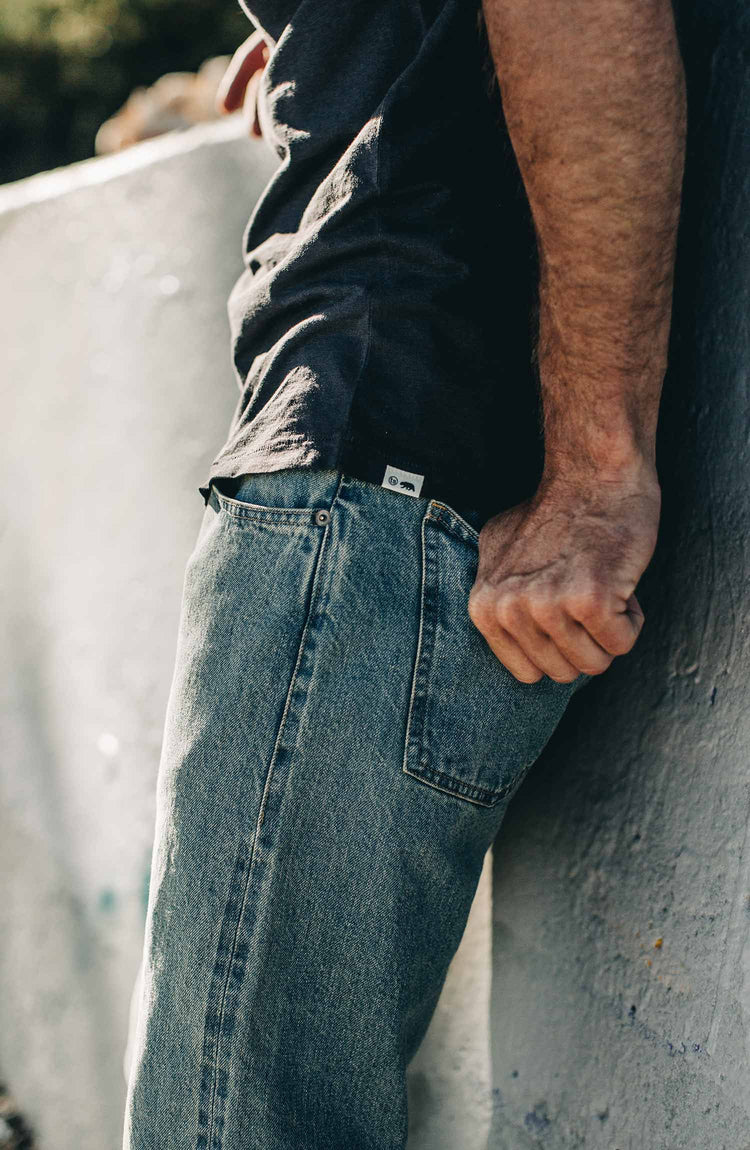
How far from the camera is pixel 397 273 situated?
3.01ft

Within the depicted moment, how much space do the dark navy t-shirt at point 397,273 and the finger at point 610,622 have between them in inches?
6.8

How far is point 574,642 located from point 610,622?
0.13 ft

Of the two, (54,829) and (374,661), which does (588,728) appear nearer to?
(374,661)

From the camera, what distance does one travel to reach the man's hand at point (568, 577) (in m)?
0.84

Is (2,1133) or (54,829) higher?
(54,829)

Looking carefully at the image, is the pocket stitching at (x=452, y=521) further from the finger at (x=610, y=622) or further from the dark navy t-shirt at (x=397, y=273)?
the finger at (x=610, y=622)

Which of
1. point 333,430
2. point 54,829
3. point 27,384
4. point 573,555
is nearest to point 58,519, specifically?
point 27,384

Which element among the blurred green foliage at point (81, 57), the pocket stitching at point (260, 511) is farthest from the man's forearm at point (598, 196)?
the blurred green foliage at point (81, 57)

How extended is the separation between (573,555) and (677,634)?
23 centimetres

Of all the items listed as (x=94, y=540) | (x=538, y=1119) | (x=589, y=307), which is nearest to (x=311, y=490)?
(x=589, y=307)

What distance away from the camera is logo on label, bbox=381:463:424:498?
2.94 ft

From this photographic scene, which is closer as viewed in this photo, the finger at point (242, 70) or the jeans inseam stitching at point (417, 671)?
the jeans inseam stitching at point (417, 671)

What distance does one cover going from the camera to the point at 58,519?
218 centimetres

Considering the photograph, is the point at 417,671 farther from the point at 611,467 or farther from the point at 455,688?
the point at 611,467
